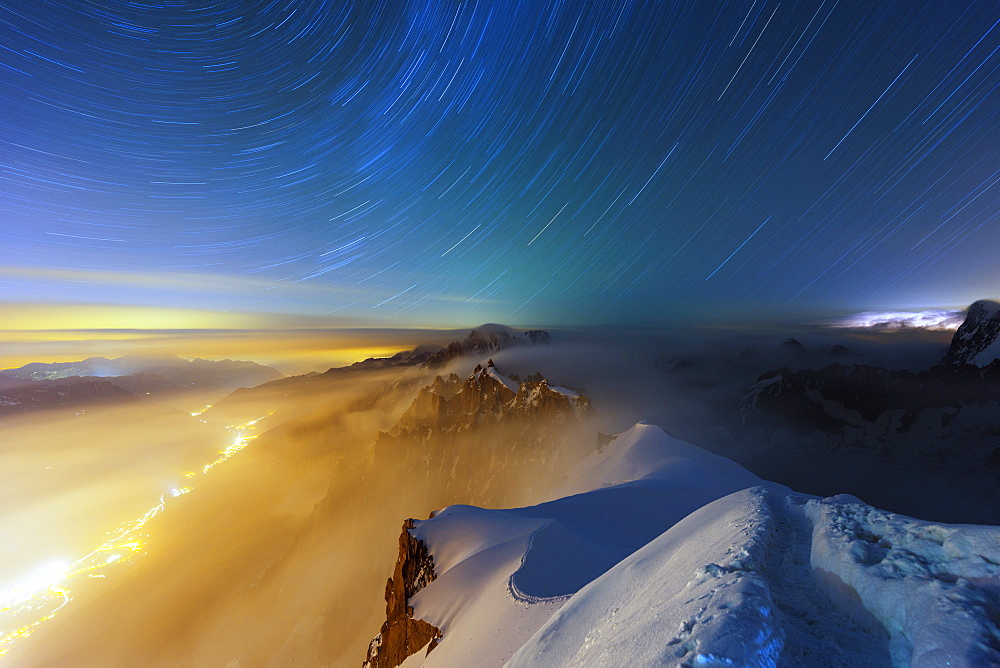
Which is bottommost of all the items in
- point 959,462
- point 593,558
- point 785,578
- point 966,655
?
point 959,462

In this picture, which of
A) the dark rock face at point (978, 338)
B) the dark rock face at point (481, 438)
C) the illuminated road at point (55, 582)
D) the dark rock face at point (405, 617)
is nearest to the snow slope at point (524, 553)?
the dark rock face at point (405, 617)

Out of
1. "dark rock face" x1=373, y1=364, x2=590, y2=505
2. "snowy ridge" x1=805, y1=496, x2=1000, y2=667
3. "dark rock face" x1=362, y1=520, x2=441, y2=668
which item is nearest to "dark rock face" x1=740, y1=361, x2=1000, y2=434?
"dark rock face" x1=373, y1=364, x2=590, y2=505

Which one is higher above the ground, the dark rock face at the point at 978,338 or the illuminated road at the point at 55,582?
the dark rock face at the point at 978,338

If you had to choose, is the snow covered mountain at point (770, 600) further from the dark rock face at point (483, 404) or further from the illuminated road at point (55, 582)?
the illuminated road at point (55, 582)

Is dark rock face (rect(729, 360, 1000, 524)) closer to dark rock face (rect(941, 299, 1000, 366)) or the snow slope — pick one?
dark rock face (rect(941, 299, 1000, 366))

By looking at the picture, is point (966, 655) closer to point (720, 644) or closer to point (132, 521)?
point (720, 644)

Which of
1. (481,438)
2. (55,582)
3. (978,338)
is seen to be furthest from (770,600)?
(978,338)

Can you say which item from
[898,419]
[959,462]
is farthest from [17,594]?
[898,419]
